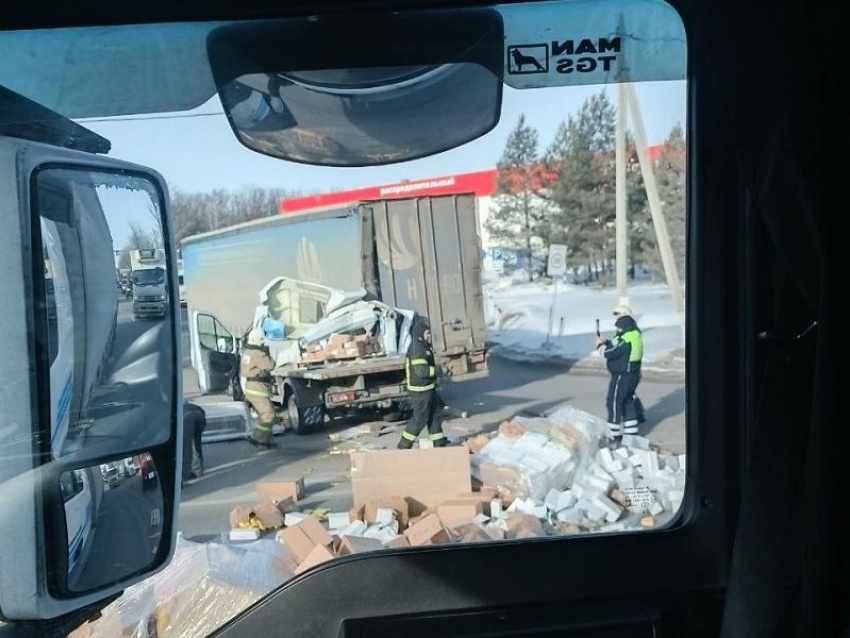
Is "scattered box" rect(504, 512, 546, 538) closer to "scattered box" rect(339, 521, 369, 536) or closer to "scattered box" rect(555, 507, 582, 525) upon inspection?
"scattered box" rect(555, 507, 582, 525)

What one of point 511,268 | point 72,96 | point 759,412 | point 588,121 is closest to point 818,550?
point 759,412

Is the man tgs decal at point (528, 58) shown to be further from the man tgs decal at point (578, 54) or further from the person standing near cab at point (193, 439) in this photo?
the person standing near cab at point (193, 439)

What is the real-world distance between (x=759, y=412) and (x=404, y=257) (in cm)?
98

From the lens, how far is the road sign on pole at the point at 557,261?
211 cm

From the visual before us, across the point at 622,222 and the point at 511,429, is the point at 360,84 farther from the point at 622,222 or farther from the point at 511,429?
the point at 511,429

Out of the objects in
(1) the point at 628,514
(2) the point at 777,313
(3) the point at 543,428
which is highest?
(2) the point at 777,313

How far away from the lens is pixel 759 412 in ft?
6.22

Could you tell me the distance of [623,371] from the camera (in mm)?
2168

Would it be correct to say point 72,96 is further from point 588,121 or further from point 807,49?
point 807,49

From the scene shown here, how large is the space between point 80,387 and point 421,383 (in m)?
0.86

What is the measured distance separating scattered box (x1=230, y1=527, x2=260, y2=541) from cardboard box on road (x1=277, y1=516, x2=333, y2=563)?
64mm

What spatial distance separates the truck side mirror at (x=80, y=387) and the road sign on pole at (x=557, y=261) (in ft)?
3.24

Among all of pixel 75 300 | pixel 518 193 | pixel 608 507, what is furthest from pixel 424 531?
pixel 75 300

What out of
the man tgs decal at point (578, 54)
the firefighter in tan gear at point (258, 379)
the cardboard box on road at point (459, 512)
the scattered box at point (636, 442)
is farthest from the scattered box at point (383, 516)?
→ the man tgs decal at point (578, 54)
